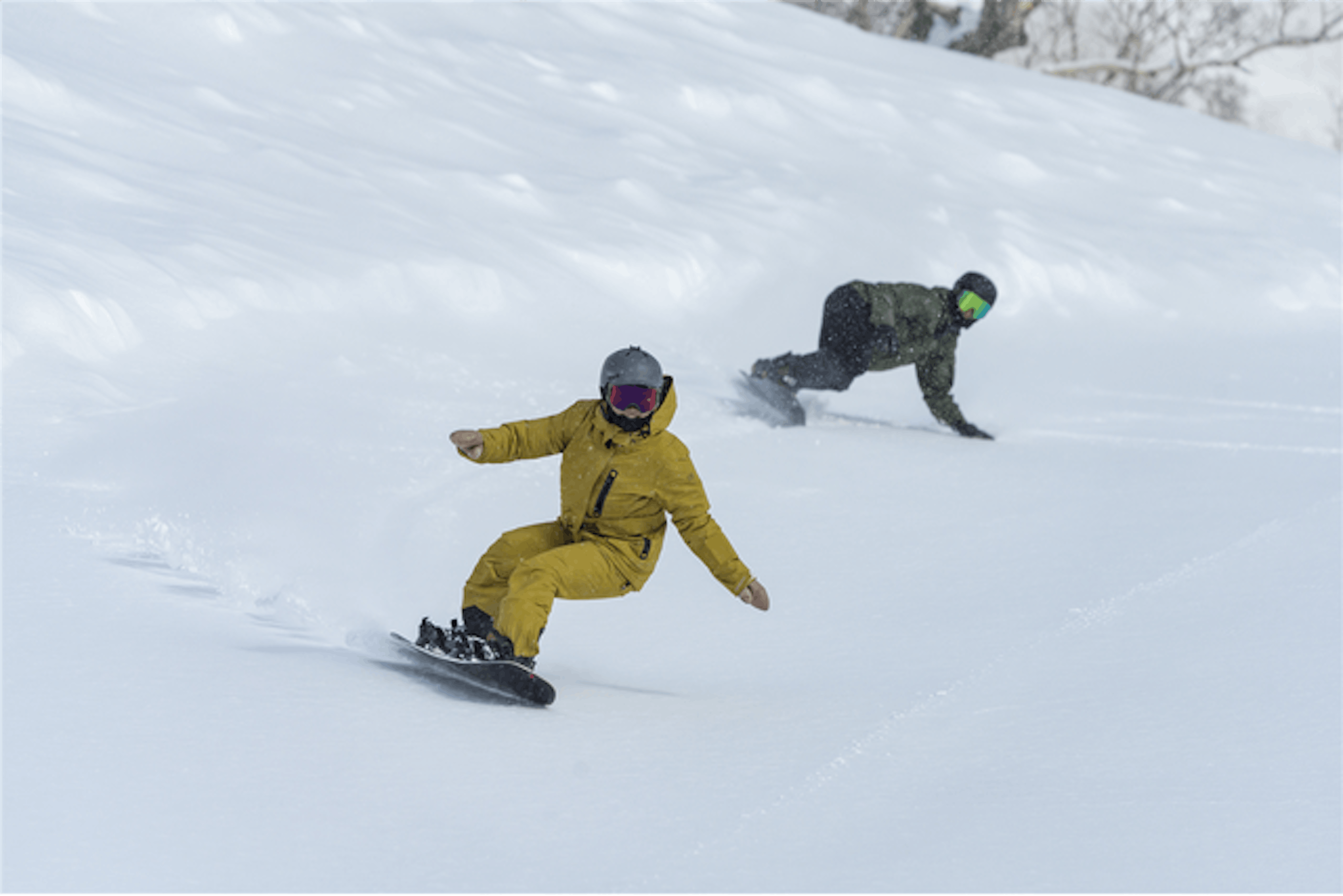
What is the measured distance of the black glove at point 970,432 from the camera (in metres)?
6.79

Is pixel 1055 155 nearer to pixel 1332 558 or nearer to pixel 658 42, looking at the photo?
pixel 658 42

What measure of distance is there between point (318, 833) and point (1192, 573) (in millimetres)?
3446

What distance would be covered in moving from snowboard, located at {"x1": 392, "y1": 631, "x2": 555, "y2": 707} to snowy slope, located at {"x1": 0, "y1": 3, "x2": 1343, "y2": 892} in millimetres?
73

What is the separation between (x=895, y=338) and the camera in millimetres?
6508

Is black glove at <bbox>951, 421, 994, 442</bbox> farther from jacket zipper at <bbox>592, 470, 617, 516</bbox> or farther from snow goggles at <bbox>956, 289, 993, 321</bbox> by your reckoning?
jacket zipper at <bbox>592, 470, 617, 516</bbox>

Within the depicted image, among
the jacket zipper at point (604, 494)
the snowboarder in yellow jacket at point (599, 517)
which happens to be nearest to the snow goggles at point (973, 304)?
the snowboarder in yellow jacket at point (599, 517)

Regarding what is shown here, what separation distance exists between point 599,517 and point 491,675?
1.87ft

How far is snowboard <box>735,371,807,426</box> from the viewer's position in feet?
22.2

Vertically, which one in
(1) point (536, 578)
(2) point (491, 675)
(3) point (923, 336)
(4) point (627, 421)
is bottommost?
(2) point (491, 675)

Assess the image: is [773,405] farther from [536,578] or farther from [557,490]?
[536,578]

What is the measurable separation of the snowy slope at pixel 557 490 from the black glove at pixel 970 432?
8 centimetres

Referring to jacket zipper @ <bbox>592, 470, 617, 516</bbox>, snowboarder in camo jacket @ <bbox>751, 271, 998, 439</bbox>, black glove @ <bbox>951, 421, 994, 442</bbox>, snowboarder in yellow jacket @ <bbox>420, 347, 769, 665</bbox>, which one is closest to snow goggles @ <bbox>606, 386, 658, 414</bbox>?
snowboarder in yellow jacket @ <bbox>420, 347, 769, 665</bbox>

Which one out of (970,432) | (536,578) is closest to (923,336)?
(970,432)

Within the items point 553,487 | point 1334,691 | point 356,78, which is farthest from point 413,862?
point 356,78
